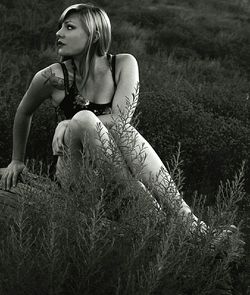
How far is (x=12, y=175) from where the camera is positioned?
3223 mm

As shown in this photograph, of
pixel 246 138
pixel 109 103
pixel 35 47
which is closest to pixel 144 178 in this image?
pixel 109 103

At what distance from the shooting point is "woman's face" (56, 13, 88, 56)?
3201mm

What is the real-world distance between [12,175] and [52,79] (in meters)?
0.58

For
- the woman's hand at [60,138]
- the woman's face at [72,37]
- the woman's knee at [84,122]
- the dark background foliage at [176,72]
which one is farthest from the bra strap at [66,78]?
the dark background foliage at [176,72]

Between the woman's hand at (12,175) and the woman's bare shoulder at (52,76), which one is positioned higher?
the woman's bare shoulder at (52,76)

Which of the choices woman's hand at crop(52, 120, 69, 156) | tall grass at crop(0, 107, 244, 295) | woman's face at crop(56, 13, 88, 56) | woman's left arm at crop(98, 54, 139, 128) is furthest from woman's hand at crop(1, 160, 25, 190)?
tall grass at crop(0, 107, 244, 295)

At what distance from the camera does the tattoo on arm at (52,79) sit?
329 cm

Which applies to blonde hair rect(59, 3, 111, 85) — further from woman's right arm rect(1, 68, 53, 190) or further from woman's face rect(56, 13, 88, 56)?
woman's right arm rect(1, 68, 53, 190)

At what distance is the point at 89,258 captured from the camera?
64.8 inches

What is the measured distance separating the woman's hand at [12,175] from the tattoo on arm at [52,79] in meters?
0.48

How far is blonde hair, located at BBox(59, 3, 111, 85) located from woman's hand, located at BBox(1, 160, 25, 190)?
0.59 meters

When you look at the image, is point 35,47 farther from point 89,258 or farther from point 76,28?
point 89,258

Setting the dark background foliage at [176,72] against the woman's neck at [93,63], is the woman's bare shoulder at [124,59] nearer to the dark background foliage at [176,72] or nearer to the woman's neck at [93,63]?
the woman's neck at [93,63]

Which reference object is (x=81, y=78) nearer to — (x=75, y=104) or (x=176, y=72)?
(x=75, y=104)
